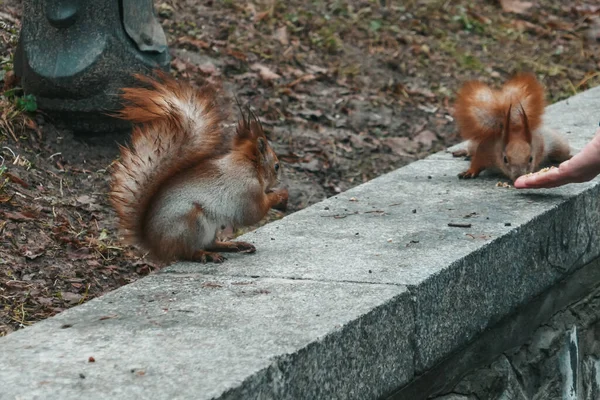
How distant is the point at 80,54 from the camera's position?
4.41m

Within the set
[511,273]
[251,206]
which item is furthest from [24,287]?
[511,273]

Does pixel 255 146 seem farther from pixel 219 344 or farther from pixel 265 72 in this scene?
pixel 265 72

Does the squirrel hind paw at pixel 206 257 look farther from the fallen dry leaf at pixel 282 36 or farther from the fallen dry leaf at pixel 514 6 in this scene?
the fallen dry leaf at pixel 514 6

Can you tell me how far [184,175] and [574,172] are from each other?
1254 millimetres

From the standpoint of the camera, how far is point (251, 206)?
134 inches

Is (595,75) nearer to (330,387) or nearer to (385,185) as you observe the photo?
(385,185)

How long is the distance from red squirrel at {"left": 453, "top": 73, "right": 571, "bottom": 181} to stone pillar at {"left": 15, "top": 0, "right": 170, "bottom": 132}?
141 cm

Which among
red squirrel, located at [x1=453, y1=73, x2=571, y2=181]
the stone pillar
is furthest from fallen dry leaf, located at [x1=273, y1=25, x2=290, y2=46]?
red squirrel, located at [x1=453, y1=73, x2=571, y2=181]

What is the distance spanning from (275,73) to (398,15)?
5.82 ft

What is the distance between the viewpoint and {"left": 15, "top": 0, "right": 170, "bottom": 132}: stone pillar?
440 cm

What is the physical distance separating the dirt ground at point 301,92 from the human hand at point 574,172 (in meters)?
1.41

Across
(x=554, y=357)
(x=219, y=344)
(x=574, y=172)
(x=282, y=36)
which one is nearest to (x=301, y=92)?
(x=282, y=36)

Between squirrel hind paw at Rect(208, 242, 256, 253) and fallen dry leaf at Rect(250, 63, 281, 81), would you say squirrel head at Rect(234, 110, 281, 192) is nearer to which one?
squirrel hind paw at Rect(208, 242, 256, 253)

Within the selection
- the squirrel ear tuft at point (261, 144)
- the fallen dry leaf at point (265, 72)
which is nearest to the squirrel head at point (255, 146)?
the squirrel ear tuft at point (261, 144)
